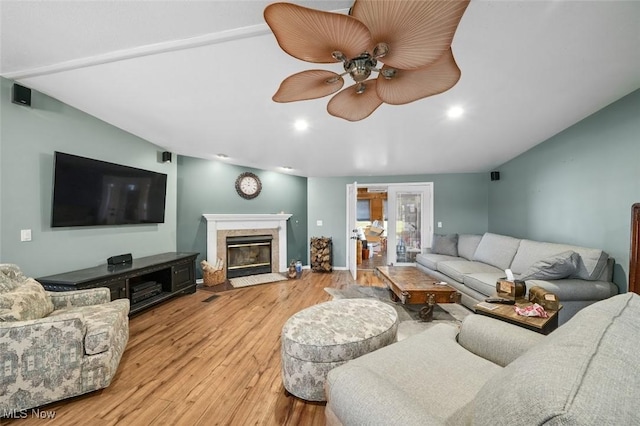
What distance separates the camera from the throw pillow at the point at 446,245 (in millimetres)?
4781

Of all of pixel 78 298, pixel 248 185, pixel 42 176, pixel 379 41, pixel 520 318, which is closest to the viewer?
pixel 379 41

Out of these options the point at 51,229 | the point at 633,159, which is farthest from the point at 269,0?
the point at 633,159

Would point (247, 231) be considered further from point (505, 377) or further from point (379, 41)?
point (505, 377)

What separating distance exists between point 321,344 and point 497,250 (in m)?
3.56

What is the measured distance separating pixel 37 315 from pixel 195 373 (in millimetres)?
1243

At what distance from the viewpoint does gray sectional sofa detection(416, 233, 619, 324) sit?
7.79 feet

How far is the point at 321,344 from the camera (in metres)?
1.57

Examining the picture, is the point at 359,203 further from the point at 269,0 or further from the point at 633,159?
the point at 269,0

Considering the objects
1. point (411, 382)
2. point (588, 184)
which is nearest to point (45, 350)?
point (411, 382)

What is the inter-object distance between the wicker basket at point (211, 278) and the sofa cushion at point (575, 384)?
171 inches

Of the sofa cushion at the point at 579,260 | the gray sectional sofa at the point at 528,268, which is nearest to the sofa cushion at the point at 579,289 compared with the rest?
the gray sectional sofa at the point at 528,268

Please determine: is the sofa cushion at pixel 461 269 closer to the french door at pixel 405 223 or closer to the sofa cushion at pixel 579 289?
the sofa cushion at pixel 579 289

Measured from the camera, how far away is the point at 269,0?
1.37 meters

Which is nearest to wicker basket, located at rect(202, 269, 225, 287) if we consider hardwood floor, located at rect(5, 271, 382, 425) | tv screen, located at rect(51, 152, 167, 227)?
hardwood floor, located at rect(5, 271, 382, 425)
